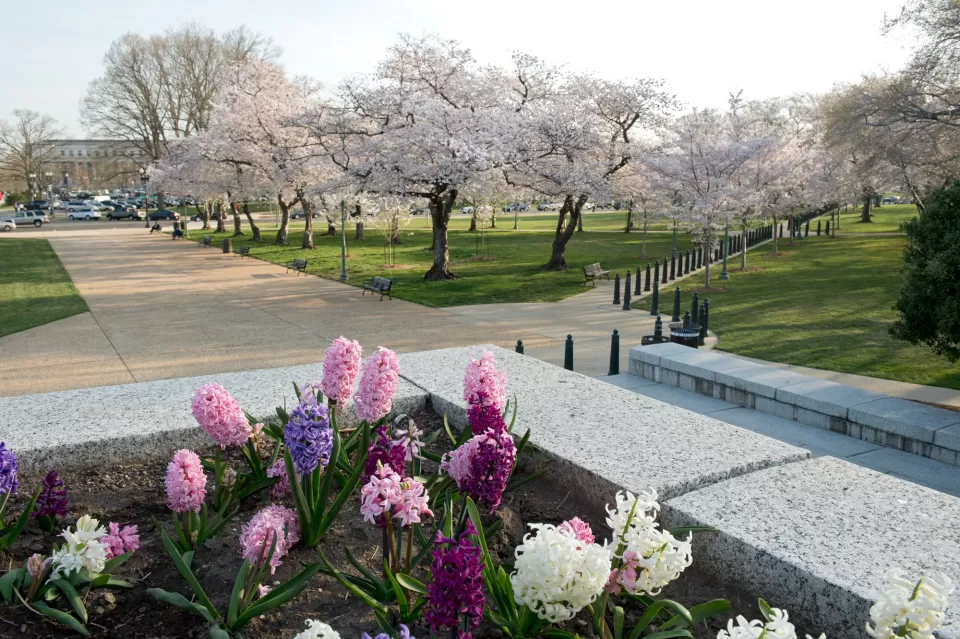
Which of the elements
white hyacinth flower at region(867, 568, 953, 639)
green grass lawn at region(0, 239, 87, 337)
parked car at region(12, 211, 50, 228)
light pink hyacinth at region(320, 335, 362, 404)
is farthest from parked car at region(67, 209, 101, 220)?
white hyacinth flower at region(867, 568, 953, 639)

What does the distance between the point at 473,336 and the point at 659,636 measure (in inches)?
476

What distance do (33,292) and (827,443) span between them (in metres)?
22.2

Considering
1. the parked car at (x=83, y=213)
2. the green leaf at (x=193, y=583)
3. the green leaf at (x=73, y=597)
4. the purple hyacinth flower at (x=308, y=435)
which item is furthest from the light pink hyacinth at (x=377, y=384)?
the parked car at (x=83, y=213)

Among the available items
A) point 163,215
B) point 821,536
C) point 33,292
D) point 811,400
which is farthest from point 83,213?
point 821,536

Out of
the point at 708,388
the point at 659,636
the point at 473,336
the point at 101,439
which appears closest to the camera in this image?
the point at 659,636

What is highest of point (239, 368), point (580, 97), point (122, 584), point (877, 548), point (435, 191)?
point (580, 97)

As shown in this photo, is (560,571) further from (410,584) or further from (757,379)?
(757,379)

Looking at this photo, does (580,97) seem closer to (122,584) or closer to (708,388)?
(708,388)

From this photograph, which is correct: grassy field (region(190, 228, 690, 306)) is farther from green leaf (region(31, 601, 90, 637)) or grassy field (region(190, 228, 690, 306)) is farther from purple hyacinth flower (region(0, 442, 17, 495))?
green leaf (region(31, 601, 90, 637))

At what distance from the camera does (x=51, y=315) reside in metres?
17.6

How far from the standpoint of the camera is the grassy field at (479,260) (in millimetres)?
21220

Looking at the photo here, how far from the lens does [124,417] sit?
4.54 meters

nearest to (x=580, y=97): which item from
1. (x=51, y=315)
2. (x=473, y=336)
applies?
(x=473, y=336)

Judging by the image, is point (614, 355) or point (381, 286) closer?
point (614, 355)
